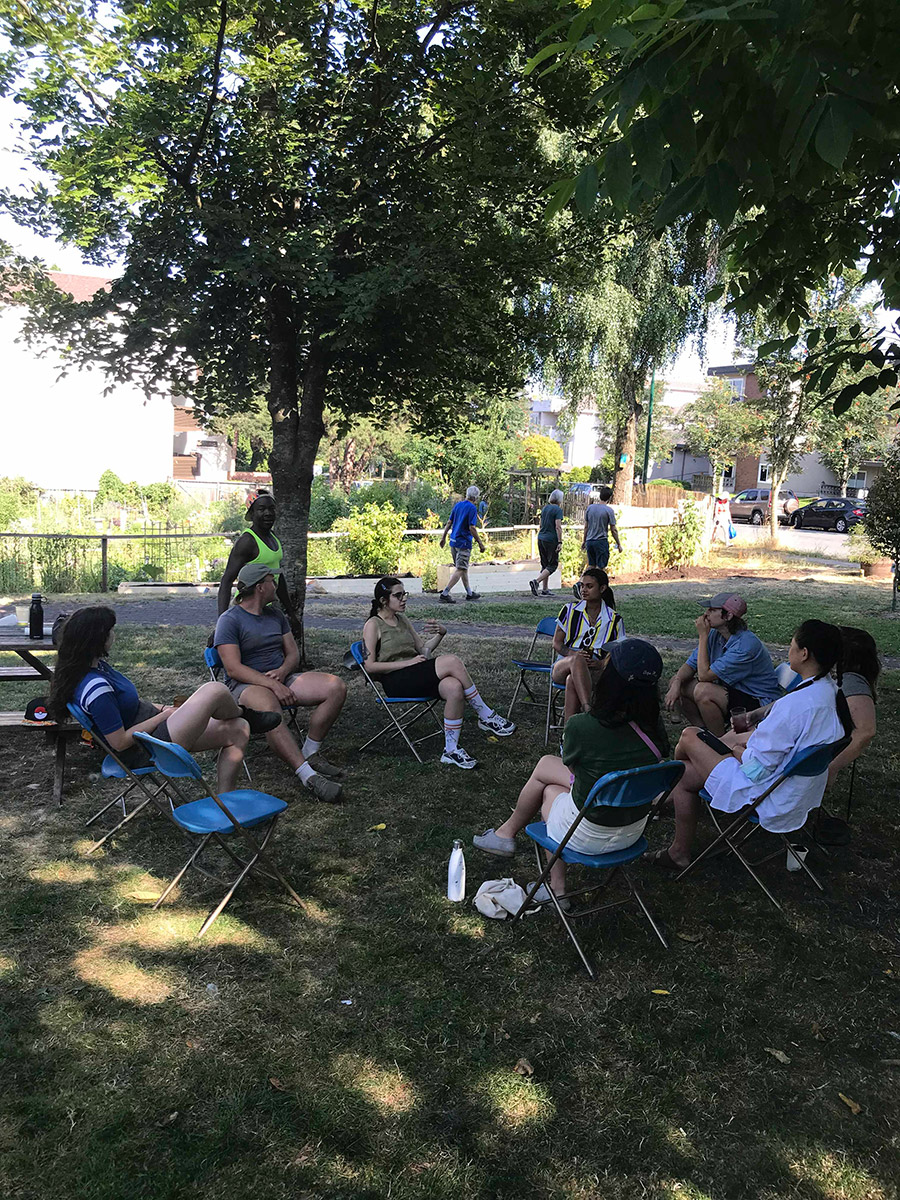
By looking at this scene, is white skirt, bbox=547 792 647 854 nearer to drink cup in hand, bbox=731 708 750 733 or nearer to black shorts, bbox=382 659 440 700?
drink cup in hand, bbox=731 708 750 733

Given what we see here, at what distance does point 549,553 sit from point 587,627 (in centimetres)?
875

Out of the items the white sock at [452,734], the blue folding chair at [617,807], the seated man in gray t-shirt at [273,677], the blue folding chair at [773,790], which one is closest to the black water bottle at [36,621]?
the seated man in gray t-shirt at [273,677]

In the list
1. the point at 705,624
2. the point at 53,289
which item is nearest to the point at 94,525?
the point at 53,289

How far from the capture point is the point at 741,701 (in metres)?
5.58

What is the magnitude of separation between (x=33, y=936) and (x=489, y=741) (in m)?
3.46

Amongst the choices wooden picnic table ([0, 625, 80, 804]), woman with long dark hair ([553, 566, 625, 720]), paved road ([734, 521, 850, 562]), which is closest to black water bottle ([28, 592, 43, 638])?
wooden picnic table ([0, 625, 80, 804])

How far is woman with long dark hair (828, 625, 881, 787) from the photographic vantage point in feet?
14.4

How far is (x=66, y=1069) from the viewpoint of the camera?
9.80 ft

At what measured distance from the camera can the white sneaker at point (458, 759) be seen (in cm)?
593

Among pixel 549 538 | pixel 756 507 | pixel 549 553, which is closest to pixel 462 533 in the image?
A: pixel 549 538

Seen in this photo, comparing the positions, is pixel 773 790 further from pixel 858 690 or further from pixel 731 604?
pixel 731 604

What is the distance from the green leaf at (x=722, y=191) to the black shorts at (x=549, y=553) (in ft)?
39.7

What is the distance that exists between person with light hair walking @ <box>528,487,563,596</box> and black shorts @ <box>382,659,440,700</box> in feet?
29.4

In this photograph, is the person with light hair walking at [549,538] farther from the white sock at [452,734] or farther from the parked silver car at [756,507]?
the parked silver car at [756,507]
